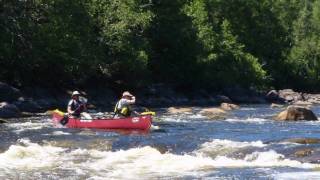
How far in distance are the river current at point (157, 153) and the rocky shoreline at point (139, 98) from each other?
9140mm

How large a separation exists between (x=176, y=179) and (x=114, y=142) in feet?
22.3

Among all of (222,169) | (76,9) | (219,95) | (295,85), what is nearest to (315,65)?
(295,85)

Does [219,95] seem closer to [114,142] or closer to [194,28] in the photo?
[194,28]

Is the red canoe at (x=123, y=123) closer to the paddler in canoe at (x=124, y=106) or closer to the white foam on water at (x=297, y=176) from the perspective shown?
the paddler in canoe at (x=124, y=106)

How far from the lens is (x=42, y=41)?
131 ft

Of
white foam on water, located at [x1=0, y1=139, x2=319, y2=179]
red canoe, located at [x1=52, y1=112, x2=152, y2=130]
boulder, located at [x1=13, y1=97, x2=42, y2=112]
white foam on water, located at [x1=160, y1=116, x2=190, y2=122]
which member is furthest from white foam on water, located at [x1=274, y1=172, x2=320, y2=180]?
boulder, located at [x1=13, y1=97, x2=42, y2=112]

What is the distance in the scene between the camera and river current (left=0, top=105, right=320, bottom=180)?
54.6 ft

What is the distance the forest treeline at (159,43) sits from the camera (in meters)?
40.4

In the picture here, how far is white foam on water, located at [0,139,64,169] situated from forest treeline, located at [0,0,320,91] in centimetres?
1802

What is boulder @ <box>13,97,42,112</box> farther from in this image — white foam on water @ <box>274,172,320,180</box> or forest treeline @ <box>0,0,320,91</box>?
white foam on water @ <box>274,172,320,180</box>

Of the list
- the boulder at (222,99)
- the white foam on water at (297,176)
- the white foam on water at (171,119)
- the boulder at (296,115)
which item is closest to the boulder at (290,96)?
the boulder at (222,99)

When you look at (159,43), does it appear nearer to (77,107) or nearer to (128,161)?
(77,107)

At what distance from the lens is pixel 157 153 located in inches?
785

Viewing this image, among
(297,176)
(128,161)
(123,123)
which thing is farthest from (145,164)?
(123,123)
